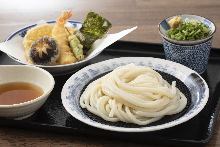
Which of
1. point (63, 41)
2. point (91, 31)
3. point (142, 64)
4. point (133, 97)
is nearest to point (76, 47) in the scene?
point (63, 41)

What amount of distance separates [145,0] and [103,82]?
2.04m

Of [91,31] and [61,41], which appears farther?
[91,31]

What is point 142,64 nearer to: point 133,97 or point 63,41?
point 133,97

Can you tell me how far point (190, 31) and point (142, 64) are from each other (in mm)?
415

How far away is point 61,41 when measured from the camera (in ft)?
7.09

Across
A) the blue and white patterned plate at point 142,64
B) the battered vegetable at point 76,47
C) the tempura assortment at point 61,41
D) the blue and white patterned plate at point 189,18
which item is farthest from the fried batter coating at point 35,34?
the blue and white patterned plate at point 189,18

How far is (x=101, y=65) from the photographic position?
1.94 meters

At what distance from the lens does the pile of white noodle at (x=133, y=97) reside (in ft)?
4.84

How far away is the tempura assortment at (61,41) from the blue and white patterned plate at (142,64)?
0.86 feet

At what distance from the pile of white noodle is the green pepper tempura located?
15.1 inches

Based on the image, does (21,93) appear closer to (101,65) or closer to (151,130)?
(101,65)

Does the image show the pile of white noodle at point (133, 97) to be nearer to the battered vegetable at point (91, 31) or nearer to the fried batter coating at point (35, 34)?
the battered vegetable at point (91, 31)

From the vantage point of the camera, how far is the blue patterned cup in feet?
6.17

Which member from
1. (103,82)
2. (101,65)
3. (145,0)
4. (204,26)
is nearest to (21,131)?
(103,82)
